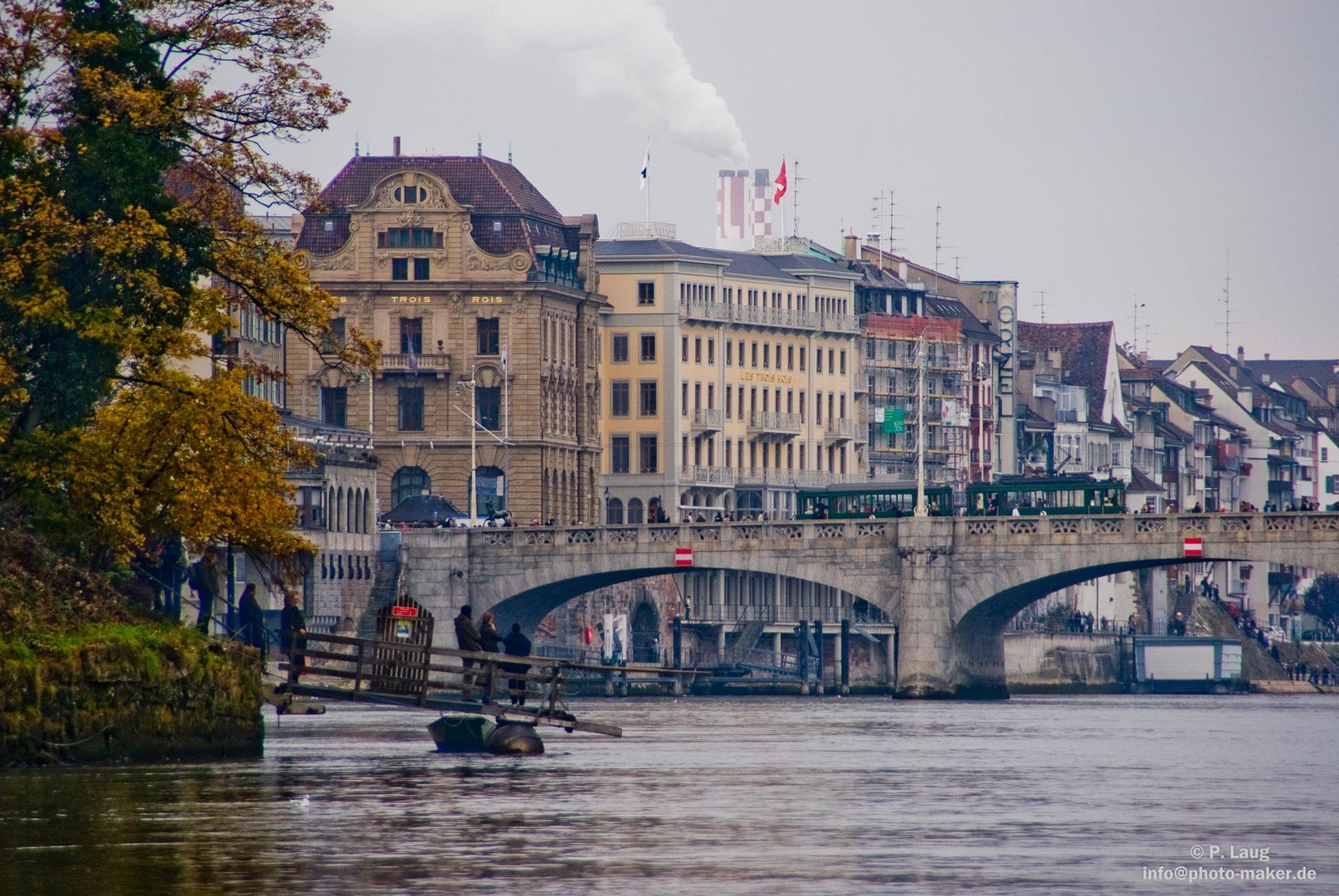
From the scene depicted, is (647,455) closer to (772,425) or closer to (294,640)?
(772,425)

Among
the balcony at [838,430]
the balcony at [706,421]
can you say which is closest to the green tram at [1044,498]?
the balcony at [706,421]

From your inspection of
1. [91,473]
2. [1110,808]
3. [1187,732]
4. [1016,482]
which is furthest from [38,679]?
[1016,482]

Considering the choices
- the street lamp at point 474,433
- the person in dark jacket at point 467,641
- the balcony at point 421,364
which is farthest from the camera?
the balcony at point 421,364

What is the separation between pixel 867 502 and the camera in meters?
144

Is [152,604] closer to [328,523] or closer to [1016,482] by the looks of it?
[328,523]

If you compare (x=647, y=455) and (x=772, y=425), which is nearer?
(x=647, y=455)

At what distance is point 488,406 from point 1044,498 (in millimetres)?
30343

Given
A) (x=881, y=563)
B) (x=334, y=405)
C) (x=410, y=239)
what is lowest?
(x=881, y=563)

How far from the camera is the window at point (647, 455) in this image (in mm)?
171750

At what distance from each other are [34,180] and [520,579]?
249 ft

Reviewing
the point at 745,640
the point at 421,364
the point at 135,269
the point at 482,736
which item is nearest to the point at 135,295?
the point at 135,269

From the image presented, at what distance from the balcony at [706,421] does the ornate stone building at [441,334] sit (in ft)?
56.4

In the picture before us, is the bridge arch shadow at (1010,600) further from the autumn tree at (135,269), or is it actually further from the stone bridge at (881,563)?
the autumn tree at (135,269)

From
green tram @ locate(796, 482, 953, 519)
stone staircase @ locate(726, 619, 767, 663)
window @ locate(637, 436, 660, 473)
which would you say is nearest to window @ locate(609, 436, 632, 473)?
window @ locate(637, 436, 660, 473)
